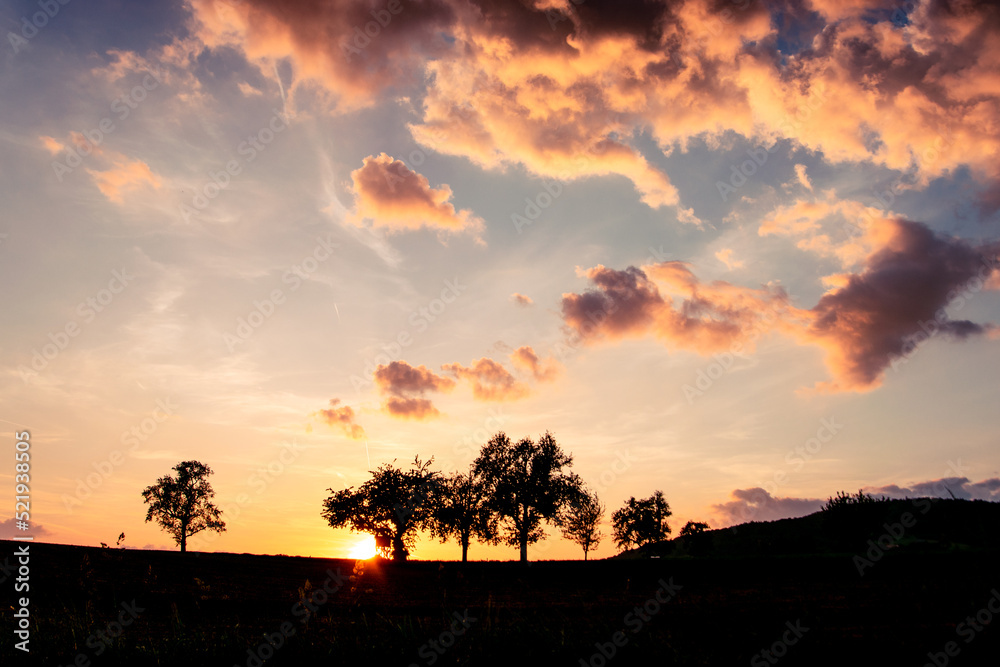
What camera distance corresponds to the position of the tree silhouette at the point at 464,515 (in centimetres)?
6675

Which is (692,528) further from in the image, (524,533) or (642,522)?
(524,533)

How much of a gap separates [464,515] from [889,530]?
1684 inches

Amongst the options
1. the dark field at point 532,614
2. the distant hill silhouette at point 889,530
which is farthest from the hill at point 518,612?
the distant hill silhouette at point 889,530

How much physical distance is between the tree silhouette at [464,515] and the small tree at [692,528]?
30016 millimetres

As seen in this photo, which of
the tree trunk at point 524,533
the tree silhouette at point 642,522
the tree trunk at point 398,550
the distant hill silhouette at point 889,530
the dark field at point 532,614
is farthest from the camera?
the tree silhouette at point 642,522

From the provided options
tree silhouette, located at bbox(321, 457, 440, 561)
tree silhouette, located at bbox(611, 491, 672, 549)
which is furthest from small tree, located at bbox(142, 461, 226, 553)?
tree silhouette, located at bbox(611, 491, 672, 549)

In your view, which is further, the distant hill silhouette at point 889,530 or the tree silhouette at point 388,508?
the tree silhouette at point 388,508

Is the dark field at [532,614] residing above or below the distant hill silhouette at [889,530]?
below

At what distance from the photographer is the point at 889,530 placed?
44375mm

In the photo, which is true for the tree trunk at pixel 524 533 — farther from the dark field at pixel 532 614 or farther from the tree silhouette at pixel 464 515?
the dark field at pixel 532 614

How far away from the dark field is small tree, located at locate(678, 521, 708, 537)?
155ft

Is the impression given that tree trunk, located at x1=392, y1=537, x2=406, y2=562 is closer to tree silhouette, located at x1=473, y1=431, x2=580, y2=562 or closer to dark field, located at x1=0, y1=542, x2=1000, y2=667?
tree silhouette, located at x1=473, y1=431, x2=580, y2=562

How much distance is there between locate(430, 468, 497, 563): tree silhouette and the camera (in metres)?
66.8

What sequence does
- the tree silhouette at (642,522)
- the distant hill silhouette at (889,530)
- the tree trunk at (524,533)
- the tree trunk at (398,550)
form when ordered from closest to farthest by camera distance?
the distant hill silhouette at (889,530), the tree trunk at (398,550), the tree trunk at (524,533), the tree silhouette at (642,522)
